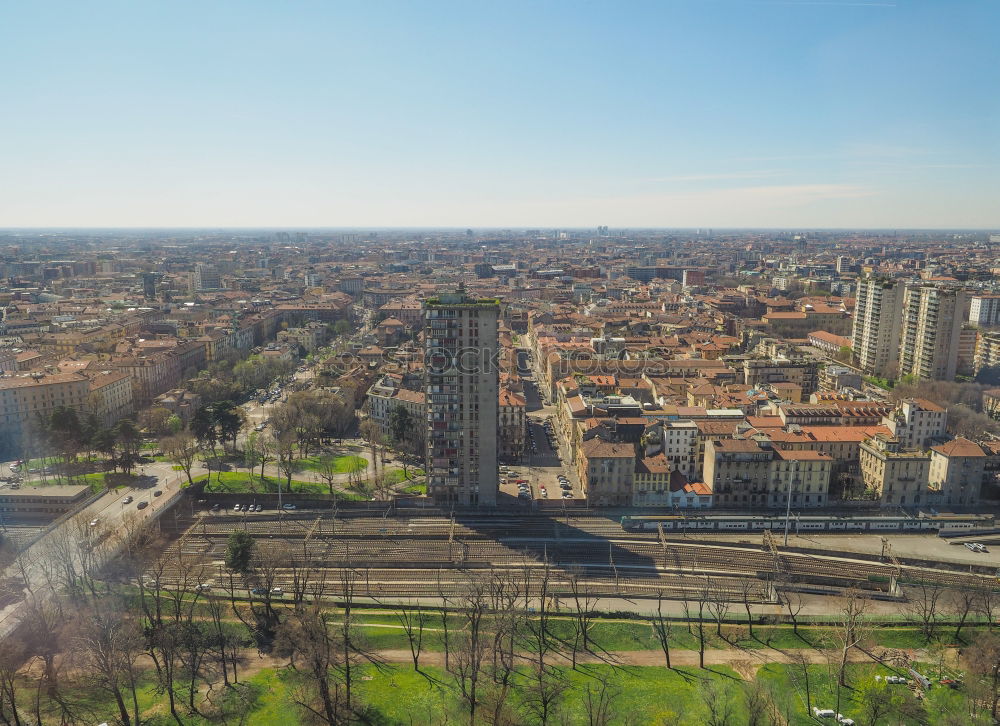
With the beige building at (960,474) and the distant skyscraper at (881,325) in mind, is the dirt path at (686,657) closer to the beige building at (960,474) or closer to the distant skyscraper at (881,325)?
the beige building at (960,474)

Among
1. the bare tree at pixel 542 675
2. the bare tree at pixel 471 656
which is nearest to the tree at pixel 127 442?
the bare tree at pixel 471 656

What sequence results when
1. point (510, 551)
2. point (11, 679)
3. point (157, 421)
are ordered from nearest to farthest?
1. point (11, 679)
2. point (510, 551)
3. point (157, 421)

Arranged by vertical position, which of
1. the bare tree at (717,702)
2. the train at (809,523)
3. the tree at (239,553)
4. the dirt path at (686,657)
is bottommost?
the dirt path at (686,657)

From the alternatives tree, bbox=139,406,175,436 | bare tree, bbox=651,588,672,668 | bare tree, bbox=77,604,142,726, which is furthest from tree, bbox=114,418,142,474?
bare tree, bbox=651,588,672,668

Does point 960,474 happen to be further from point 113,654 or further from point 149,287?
point 149,287

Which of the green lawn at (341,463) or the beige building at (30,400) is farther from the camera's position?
the beige building at (30,400)

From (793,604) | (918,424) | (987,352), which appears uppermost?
(987,352)

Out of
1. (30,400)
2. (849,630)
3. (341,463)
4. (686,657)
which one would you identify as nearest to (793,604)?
(849,630)
